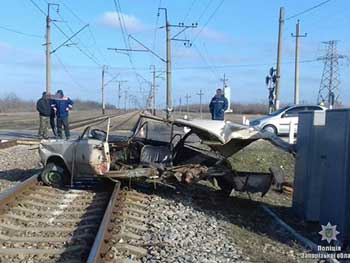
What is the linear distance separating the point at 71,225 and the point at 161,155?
147 inches

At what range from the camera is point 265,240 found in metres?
8.62

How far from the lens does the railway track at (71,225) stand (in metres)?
6.89

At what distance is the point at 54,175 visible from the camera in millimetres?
12500

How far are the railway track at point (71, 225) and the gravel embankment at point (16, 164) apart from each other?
5.85 ft

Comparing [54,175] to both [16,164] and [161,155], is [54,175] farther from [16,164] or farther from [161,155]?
[16,164]

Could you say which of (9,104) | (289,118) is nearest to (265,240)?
(289,118)

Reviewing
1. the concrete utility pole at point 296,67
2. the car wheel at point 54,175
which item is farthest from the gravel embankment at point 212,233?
the concrete utility pole at point 296,67

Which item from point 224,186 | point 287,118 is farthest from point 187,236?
point 287,118

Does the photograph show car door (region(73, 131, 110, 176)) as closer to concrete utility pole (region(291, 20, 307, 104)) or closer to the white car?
the white car

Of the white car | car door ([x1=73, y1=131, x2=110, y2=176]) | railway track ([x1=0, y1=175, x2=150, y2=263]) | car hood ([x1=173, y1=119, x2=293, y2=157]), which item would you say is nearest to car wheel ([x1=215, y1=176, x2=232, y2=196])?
car hood ([x1=173, y1=119, x2=293, y2=157])

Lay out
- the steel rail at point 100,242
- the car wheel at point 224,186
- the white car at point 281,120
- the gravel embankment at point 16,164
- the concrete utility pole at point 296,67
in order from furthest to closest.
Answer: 1. the concrete utility pole at point 296,67
2. the white car at point 281,120
3. the gravel embankment at point 16,164
4. the car wheel at point 224,186
5. the steel rail at point 100,242

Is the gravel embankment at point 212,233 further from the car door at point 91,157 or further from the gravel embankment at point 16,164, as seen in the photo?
the gravel embankment at point 16,164

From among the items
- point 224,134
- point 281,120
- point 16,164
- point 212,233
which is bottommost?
point 16,164

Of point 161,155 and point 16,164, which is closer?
point 161,155
